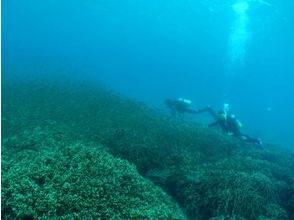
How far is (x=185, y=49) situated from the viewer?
17500cm

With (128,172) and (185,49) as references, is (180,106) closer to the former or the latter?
(128,172)

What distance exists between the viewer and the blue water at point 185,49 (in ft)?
261

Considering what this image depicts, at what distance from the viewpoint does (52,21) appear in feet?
637

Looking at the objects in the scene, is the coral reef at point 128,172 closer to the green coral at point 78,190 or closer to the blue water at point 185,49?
the green coral at point 78,190

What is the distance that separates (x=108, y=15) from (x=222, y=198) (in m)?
138

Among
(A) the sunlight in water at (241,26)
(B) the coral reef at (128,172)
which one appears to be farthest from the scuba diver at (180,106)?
(A) the sunlight in water at (241,26)

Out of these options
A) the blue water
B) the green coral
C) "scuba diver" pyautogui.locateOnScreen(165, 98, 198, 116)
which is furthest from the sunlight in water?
the green coral

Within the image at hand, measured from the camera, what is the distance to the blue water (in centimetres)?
7944

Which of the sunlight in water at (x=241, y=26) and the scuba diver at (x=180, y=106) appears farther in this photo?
the sunlight in water at (x=241, y=26)

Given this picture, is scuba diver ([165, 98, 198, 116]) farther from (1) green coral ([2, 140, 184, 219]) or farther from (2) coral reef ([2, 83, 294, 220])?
(1) green coral ([2, 140, 184, 219])

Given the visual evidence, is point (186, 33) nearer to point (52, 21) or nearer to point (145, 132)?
point (52, 21)

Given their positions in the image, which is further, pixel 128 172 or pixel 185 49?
pixel 185 49

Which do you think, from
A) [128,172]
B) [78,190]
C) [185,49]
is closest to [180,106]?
[128,172]

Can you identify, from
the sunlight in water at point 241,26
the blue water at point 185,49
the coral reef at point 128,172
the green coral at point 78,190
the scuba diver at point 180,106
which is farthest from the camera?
the blue water at point 185,49
